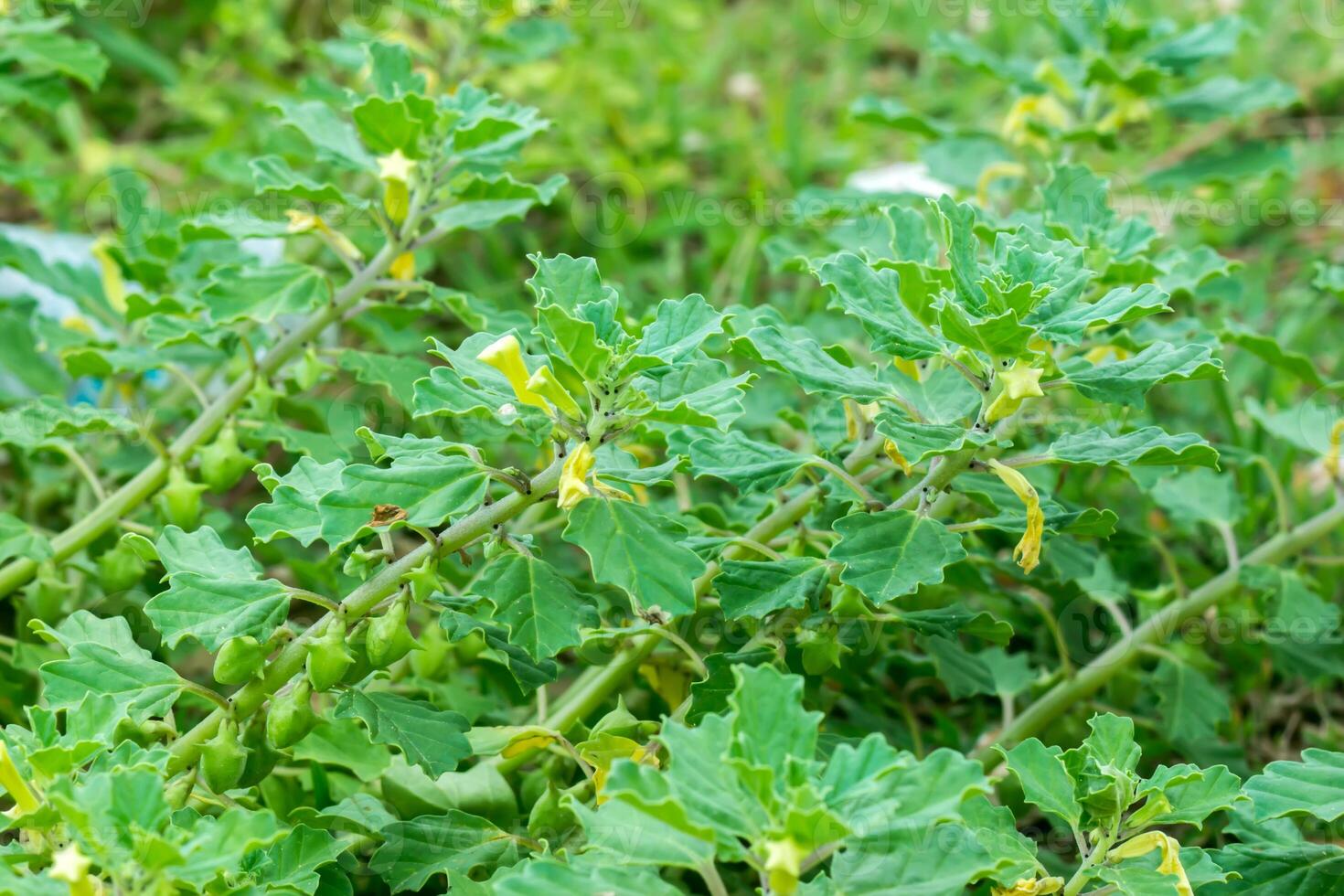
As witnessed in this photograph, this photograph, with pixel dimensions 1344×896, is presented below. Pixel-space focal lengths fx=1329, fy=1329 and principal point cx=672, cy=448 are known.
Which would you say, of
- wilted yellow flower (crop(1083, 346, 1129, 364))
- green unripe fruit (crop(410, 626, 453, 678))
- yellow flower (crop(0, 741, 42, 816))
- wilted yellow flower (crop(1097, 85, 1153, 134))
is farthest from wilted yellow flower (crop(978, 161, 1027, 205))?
yellow flower (crop(0, 741, 42, 816))

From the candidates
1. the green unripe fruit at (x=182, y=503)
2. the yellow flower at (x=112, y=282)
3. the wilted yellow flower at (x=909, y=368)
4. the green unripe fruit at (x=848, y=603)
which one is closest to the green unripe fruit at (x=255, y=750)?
the green unripe fruit at (x=182, y=503)

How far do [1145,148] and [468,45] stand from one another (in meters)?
1.96

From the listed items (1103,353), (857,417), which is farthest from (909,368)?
(1103,353)

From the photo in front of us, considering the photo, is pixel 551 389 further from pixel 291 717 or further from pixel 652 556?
pixel 291 717

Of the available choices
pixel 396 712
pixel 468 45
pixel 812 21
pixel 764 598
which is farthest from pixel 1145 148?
pixel 396 712

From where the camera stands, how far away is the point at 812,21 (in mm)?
4055

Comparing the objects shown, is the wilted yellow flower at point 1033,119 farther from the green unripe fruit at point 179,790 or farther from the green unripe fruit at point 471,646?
the green unripe fruit at point 179,790

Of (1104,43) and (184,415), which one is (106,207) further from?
(1104,43)

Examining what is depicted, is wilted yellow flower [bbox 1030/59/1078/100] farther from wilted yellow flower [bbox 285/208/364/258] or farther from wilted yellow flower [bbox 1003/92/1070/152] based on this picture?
wilted yellow flower [bbox 285/208/364/258]

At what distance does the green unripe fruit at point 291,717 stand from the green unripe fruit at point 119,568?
487mm

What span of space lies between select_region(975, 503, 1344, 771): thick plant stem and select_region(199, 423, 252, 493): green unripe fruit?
1049 millimetres

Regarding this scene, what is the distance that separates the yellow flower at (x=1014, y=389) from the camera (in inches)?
51.3

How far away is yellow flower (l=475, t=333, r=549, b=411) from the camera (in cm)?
123

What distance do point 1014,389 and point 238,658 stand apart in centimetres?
81
